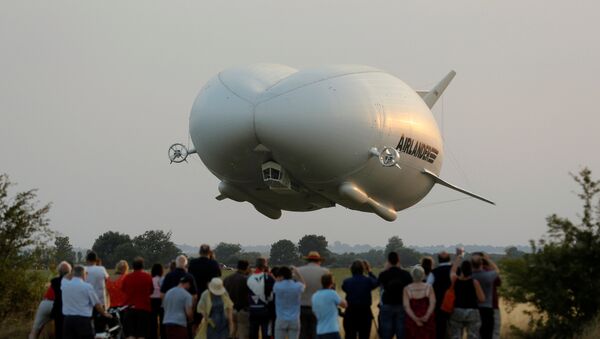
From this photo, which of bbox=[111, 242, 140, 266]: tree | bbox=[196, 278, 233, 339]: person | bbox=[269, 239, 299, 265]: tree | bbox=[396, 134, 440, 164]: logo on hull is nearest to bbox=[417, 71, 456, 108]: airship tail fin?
bbox=[396, 134, 440, 164]: logo on hull

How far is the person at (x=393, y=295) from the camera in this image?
59.7ft

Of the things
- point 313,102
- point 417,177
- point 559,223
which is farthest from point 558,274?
point 417,177

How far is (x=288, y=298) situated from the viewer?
17.8m

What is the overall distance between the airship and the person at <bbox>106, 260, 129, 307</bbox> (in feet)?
32.5

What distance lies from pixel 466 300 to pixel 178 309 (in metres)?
4.95

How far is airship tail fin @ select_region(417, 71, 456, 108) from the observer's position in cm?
4259

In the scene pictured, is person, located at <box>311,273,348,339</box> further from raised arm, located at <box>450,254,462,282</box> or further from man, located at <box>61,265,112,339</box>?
man, located at <box>61,265,112,339</box>

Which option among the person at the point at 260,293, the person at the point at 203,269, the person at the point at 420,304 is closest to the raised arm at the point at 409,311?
the person at the point at 420,304

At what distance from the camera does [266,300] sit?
19.2 meters

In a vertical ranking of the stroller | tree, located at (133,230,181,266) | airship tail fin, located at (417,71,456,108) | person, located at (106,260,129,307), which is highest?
airship tail fin, located at (417,71,456,108)

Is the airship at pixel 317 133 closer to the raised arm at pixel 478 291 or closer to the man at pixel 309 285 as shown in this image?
the man at pixel 309 285

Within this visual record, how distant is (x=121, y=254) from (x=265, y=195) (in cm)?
1842

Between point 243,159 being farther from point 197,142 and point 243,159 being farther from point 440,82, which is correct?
point 440,82

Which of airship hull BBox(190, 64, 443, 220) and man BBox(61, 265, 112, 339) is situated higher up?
airship hull BBox(190, 64, 443, 220)
